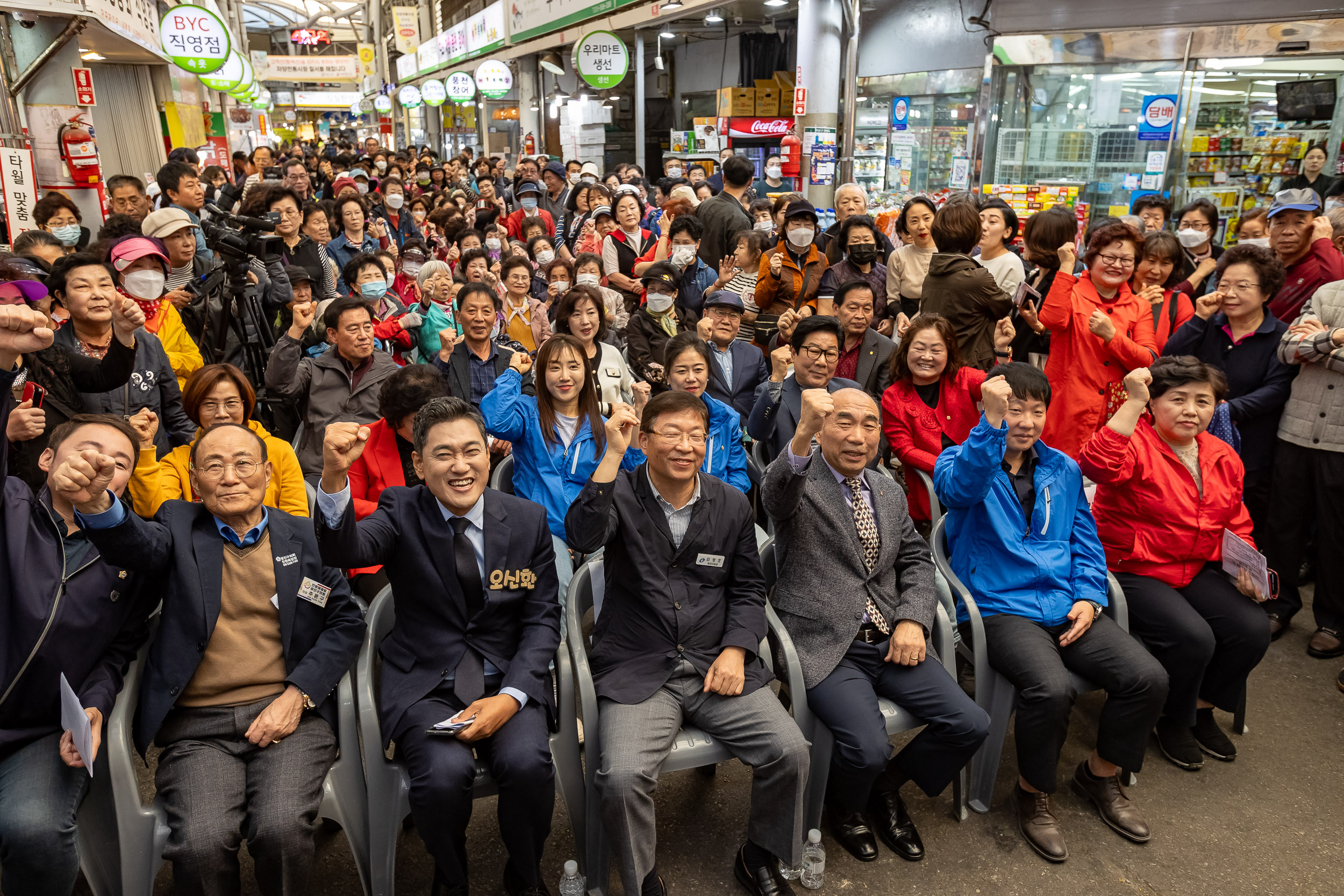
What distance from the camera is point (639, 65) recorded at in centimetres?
1398

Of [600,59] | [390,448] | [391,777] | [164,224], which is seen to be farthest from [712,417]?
[600,59]

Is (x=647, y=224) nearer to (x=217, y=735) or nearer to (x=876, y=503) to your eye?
(x=876, y=503)

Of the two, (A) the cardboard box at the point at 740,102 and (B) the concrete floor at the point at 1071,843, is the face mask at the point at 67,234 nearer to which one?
(B) the concrete floor at the point at 1071,843

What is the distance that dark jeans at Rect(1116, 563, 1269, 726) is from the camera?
10.1 ft

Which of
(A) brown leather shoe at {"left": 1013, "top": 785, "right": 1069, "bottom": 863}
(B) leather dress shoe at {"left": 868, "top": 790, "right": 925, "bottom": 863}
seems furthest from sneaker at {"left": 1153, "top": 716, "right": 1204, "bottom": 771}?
(B) leather dress shoe at {"left": 868, "top": 790, "right": 925, "bottom": 863}

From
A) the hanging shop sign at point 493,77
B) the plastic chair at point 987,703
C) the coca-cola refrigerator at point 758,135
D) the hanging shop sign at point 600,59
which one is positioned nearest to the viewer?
the plastic chair at point 987,703

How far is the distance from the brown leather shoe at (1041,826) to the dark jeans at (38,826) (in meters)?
2.84

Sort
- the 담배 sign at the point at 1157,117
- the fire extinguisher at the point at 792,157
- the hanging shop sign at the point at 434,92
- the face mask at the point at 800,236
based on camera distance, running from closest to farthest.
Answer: the face mask at the point at 800,236
the 담배 sign at the point at 1157,117
the fire extinguisher at the point at 792,157
the hanging shop sign at the point at 434,92

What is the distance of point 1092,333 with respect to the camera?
13.8 feet

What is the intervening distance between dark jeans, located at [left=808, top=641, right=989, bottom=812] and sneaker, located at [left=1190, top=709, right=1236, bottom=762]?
3.87ft

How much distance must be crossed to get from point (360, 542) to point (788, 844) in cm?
155

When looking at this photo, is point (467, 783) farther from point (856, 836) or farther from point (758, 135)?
point (758, 135)

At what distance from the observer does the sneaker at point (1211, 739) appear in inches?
128

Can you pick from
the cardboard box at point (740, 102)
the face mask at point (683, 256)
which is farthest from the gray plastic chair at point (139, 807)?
the cardboard box at point (740, 102)
